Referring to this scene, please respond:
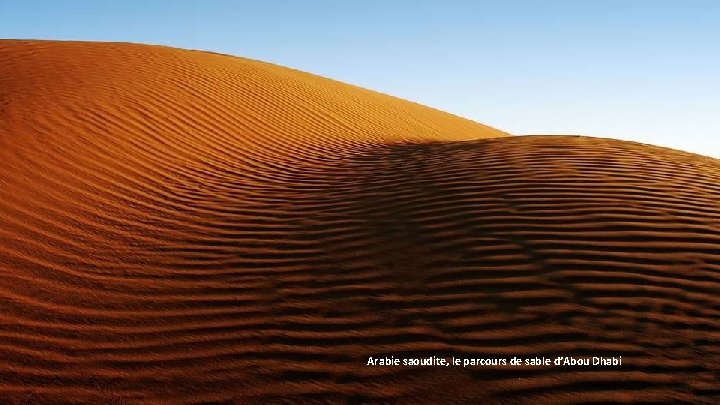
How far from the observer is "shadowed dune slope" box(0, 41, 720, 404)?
3240 mm

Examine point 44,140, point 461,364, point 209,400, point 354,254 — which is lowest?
point 209,400

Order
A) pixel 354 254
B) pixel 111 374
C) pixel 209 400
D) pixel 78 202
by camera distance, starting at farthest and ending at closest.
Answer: pixel 78 202 < pixel 354 254 < pixel 111 374 < pixel 209 400

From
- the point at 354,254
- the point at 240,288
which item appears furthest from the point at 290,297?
the point at 354,254

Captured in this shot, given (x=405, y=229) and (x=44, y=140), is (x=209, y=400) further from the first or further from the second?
(x=44, y=140)

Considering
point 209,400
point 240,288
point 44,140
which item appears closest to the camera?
point 209,400

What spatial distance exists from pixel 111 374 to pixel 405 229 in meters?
2.58

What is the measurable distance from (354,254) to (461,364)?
5.35ft

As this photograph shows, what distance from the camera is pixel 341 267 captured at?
14.8 feet

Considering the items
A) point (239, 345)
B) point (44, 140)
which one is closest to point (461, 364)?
point (239, 345)

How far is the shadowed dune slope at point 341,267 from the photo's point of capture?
324 centimetres

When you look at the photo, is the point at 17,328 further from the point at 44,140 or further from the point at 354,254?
the point at 44,140

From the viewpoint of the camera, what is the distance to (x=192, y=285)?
4430 mm

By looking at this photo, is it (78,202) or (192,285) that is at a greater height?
(78,202)

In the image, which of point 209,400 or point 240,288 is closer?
point 209,400
